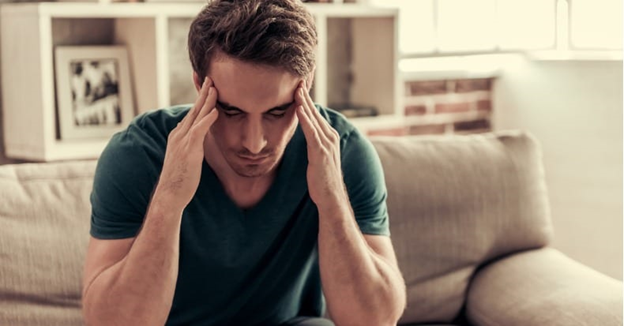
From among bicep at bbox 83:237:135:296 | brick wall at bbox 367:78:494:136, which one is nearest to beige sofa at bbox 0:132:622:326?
bicep at bbox 83:237:135:296

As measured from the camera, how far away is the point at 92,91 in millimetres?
2656

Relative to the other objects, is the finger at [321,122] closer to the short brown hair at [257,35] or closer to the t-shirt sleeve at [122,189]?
the short brown hair at [257,35]

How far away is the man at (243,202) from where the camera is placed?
64.3 inches

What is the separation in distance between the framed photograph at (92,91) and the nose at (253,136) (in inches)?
44.3

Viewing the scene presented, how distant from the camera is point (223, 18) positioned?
5.38 ft

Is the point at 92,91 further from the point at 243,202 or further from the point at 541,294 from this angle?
the point at 541,294

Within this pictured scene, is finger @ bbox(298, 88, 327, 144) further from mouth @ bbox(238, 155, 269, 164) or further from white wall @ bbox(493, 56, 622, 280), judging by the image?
white wall @ bbox(493, 56, 622, 280)

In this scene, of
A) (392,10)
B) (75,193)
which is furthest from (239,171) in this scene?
(392,10)

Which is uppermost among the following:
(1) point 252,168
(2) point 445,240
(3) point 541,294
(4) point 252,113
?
(4) point 252,113

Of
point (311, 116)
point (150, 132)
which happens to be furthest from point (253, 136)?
point (150, 132)

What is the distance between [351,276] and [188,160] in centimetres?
39

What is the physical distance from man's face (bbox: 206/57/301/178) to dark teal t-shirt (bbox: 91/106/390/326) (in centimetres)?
13

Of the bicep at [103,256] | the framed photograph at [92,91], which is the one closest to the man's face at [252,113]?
the bicep at [103,256]

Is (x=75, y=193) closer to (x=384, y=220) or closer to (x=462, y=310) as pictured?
(x=384, y=220)
